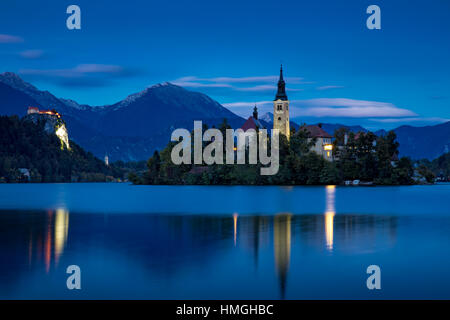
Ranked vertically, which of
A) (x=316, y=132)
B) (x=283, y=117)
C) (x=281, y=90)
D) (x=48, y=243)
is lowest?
(x=48, y=243)

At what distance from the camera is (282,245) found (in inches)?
1142

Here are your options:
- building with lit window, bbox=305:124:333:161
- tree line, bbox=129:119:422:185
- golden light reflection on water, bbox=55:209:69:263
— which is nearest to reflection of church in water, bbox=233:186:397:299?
golden light reflection on water, bbox=55:209:69:263

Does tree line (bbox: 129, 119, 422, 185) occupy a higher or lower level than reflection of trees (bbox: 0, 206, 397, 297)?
higher

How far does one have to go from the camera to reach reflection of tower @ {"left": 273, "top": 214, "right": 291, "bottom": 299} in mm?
21450

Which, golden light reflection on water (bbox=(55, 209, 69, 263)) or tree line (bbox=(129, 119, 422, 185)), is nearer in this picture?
golden light reflection on water (bbox=(55, 209, 69, 263))

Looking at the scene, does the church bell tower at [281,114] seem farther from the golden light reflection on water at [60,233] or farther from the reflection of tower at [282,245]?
the golden light reflection on water at [60,233]

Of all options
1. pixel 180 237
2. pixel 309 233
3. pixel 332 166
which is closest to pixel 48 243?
pixel 180 237

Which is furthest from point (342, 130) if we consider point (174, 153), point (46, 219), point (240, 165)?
point (46, 219)

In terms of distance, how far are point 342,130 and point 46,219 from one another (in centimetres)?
11175

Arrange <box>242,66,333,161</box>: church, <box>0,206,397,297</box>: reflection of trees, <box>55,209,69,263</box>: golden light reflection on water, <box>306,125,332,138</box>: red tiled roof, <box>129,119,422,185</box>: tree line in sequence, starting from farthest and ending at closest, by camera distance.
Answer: <box>242,66,333,161</box>: church → <box>306,125,332,138</box>: red tiled roof → <box>129,119,422,185</box>: tree line → <box>55,209,69,263</box>: golden light reflection on water → <box>0,206,397,297</box>: reflection of trees

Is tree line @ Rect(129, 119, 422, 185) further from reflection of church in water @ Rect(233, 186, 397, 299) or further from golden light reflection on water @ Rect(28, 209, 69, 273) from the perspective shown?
golden light reflection on water @ Rect(28, 209, 69, 273)

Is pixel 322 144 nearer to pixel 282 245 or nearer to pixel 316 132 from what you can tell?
pixel 316 132

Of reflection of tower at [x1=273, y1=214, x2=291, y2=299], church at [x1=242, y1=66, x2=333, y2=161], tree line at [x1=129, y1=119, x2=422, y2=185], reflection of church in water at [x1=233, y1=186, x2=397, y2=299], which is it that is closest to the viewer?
reflection of tower at [x1=273, y1=214, x2=291, y2=299]
